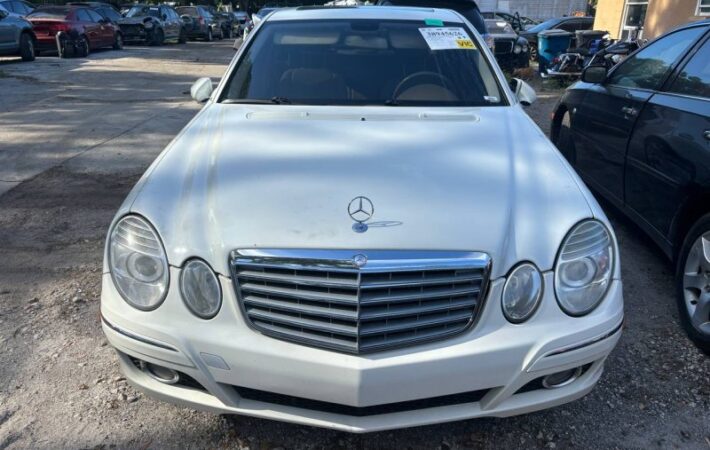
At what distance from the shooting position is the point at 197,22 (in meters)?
27.4

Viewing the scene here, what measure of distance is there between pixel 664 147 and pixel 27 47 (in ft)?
53.7

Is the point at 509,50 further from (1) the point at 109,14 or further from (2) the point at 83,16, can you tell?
(1) the point at 109,14

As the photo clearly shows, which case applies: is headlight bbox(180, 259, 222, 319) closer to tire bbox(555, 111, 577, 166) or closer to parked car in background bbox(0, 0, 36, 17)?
tire bbox(555, 111, 577, 166)

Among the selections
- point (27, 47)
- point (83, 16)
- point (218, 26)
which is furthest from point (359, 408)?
point (218, 26)

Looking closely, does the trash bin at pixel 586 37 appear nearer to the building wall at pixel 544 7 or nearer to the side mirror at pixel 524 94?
the side mirror at pixel 524 94

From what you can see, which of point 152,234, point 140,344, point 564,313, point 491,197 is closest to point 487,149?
point 491,197

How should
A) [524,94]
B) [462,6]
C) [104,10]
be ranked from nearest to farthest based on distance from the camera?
[524,94] → [462,6] → [104,10]

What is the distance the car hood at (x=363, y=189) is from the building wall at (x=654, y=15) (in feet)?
31.1

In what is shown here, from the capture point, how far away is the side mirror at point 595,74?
15.0 ft

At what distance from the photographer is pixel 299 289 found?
2049 mm

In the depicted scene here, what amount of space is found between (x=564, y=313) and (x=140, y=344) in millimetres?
1581

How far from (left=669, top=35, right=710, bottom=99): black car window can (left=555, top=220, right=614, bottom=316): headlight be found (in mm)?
1732

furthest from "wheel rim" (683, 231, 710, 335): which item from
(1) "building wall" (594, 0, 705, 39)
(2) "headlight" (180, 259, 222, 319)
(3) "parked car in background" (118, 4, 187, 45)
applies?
(3) "parked car in background" (118, 4, 187, 45)

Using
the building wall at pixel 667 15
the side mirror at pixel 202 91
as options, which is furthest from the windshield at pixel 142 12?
the side mirror at pixel 202 91
